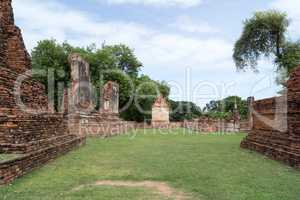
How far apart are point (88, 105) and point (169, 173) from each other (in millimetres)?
11909

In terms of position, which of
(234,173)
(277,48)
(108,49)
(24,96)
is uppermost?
(108,49)

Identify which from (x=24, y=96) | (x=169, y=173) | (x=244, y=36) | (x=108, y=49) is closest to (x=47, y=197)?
(x=169, y=173)

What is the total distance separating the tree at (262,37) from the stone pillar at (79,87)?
37.0 feet

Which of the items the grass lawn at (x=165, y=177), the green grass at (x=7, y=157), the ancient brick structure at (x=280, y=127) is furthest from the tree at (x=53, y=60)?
the green grass at (x=7, y=157)

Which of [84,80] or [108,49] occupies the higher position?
[108,49]

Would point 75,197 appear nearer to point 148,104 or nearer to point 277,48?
point 277,48

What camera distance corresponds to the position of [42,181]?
5488 mm

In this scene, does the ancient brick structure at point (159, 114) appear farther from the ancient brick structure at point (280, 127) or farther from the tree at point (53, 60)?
the ancient brick structure at point (280, 127)

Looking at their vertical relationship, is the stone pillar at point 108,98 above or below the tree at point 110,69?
below

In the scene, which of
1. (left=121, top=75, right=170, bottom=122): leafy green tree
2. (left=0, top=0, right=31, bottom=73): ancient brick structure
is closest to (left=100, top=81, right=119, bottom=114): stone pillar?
(left=0, top=0, right=31, bottom=73): ancient brick structure

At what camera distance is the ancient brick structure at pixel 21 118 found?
20.8 feet

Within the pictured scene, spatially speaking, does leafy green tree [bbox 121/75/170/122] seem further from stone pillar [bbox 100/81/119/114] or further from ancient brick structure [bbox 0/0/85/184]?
ancient brick structure [bbox 0/0/85/184]

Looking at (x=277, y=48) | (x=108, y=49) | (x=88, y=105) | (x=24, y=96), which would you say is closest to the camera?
(x=24, y=96)

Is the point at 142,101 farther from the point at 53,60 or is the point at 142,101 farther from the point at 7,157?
the point at 7,157
